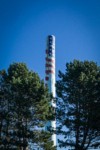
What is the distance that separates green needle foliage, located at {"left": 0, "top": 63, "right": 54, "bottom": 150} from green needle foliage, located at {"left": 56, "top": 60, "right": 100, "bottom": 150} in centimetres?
237

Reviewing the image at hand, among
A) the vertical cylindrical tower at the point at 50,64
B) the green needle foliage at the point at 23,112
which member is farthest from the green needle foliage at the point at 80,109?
the vertical cylindrical tower at the point at 50,64

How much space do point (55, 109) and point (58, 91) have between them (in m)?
1.96

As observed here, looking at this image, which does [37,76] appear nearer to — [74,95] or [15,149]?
[74,95]

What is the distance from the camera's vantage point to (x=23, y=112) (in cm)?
3522

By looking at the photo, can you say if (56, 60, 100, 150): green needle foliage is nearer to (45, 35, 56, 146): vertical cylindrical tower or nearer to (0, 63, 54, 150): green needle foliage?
(0, 63, 54, 150): green needle foliage

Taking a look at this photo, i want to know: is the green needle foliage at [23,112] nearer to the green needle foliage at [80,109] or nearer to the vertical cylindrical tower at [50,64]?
the green needle foliage at [80,109]

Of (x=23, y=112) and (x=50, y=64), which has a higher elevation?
(x=50, y=64)

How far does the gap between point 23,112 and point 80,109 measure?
6.13 meters

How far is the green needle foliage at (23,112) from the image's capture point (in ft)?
114

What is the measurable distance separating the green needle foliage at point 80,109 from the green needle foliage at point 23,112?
7.78 feet

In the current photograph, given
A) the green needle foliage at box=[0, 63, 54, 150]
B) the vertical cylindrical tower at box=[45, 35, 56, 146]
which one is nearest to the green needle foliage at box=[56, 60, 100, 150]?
the green needle foliage at box=[0, 63, 54, 150]

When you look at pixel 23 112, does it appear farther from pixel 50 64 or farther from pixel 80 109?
pixel 50 64

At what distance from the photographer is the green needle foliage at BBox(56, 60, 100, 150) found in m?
32.9

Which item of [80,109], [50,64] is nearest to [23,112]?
[80,109]
